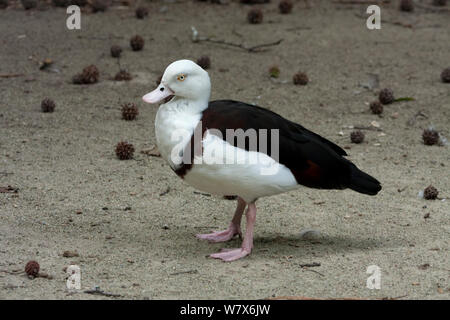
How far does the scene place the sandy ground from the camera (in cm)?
446

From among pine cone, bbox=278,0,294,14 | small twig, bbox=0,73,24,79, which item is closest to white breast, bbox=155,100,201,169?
small twig, bbox=0,73,24,79

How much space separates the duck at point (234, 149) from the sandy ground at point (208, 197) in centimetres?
45

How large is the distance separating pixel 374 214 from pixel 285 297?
68.2 inches

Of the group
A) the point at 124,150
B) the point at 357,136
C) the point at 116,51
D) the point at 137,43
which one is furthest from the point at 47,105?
the point at 357,136

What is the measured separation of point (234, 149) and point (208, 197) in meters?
1.52

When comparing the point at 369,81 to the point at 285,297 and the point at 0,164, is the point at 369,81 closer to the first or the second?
the point at 0,164

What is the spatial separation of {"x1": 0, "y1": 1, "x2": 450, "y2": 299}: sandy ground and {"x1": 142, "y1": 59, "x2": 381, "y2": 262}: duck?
45cm

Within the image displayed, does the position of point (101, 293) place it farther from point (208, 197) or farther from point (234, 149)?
point (208, 197)

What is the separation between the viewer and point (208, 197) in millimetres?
5977

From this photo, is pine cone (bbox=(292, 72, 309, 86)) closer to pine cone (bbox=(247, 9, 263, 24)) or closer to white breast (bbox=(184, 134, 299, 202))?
pine cone (bbox=(247, 9, 263, 24))

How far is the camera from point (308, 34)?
9914 mm

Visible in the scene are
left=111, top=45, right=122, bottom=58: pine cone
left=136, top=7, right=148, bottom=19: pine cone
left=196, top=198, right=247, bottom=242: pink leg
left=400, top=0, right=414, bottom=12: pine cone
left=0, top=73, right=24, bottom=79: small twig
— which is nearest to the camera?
left=196, top=198, right=247, bottom=242: pink leg

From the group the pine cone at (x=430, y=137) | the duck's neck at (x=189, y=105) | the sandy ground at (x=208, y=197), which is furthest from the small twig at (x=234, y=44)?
the duck's neck at (x=189, y=105)

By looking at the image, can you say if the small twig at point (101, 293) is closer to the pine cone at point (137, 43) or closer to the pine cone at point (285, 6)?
the pine cone at point (137, 43)
